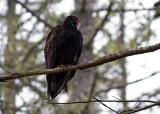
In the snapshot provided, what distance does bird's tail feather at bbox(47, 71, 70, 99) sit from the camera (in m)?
4.09

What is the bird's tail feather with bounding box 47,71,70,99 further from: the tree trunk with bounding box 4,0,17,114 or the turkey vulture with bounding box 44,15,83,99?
the tree trunk with bounding box 4,0,17,114

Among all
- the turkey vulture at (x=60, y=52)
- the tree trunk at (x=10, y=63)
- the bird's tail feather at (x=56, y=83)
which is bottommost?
the bird's tail feather at (x=56, y=83)

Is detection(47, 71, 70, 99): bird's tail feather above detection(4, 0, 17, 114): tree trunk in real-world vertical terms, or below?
below

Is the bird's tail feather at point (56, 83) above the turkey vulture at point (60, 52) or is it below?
below

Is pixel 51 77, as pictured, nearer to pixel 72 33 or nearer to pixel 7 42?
pixel 72 33

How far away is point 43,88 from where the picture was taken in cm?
635

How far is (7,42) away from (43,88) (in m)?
1.23

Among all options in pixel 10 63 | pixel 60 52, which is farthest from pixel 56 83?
pixel 10 63

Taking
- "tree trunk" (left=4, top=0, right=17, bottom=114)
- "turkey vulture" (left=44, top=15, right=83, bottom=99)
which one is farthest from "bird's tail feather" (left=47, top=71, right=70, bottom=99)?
"tree trunk" (left=4, top=0, right=17, bottom=114)

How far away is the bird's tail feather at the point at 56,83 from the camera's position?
4.09m

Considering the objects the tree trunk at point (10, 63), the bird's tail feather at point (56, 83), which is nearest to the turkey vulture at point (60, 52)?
the bird's tail feather at point (56, 83)

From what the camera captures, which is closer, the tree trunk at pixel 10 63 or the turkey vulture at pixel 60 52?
the turkey vulture at pixel 60 52

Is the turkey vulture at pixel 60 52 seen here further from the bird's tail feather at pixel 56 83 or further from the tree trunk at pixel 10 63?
the tree trunk at pixel 10 63

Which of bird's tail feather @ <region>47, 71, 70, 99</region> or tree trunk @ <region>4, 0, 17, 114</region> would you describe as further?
tree trunk @ <region>4, 0, 17, 114</region>
